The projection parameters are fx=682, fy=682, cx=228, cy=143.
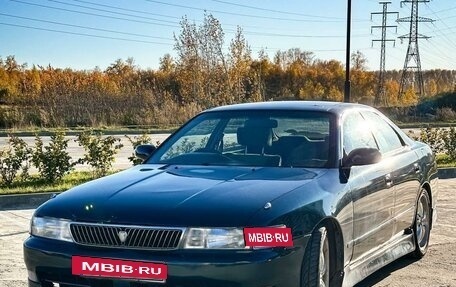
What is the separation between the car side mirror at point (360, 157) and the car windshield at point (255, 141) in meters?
0.12

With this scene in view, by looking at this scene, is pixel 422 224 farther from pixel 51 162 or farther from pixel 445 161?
pixel 445 161

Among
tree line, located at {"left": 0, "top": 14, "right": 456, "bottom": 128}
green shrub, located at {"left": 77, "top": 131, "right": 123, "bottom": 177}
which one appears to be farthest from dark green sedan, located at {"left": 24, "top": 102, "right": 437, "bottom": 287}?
tree line, located at {"left": 0, "top": 14, "right": 456, "bottom": 128}

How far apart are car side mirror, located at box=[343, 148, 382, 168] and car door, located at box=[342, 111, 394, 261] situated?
8cm

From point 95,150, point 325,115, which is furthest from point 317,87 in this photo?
point 325,115

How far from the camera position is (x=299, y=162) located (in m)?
5.20

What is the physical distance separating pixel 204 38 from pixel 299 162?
2887cm

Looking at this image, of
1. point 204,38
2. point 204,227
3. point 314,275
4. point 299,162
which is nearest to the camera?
point 204,227

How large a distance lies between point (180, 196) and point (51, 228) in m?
0.83

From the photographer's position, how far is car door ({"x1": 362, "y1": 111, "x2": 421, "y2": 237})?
607 centimetres

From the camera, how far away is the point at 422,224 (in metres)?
6.99

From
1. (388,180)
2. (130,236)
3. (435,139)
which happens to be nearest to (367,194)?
(388,180)

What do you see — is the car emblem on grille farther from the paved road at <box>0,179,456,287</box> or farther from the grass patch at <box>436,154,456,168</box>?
the grass patch at <box>436,154,456,168</box>

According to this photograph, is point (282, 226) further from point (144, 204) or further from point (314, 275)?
point (144, 204)

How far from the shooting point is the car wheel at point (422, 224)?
6.74 metres
